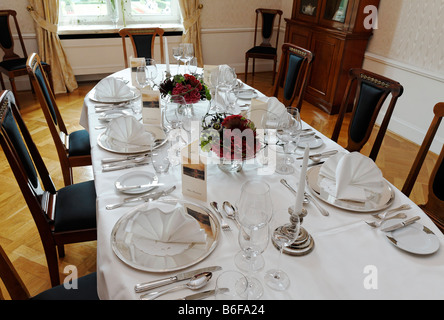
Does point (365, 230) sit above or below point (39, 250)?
above

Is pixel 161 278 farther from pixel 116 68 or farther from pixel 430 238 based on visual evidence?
pixel 116 68

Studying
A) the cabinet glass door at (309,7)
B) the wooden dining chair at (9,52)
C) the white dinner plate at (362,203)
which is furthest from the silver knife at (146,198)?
the cabinet glass door at (309,7)

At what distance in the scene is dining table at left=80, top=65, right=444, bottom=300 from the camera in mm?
825

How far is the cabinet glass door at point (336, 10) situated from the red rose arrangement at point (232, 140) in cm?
287

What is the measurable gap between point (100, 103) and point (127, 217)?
1.10 meters

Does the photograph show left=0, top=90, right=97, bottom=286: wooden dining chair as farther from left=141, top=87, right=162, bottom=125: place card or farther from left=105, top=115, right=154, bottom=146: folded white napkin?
left=141, top=87, right=162, bottom=125: place card

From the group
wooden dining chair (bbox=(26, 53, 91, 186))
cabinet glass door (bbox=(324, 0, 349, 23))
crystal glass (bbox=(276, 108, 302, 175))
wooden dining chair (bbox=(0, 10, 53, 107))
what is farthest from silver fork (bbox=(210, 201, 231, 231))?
wooden dining chair (bbox=(0, 10, 53, 107))

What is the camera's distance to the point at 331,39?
3.56 metres

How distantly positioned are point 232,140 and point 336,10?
10.0ft

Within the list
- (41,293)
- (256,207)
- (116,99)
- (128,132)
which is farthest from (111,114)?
(256,207)

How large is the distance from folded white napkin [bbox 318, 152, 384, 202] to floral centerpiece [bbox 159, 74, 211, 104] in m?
0.77

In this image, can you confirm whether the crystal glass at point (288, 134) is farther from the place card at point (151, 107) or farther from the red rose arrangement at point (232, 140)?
the place card at point (151, 107)

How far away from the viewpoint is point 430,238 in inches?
38.4
